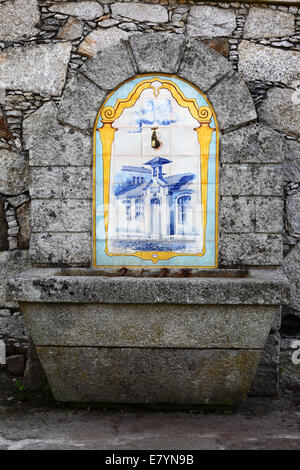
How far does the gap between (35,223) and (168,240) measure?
90 cm

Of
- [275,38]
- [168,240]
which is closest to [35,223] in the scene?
[168,240]

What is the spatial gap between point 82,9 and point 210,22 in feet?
2.94

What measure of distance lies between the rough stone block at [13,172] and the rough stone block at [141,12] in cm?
121

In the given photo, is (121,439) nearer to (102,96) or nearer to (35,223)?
(35,223)

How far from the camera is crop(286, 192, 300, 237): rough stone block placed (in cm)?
320

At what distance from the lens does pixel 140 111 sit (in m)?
3.13

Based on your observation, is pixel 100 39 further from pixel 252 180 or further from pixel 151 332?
pixel 151 332

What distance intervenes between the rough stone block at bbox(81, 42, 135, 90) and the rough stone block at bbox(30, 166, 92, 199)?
0.64 m

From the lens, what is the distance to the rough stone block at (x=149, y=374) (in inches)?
105

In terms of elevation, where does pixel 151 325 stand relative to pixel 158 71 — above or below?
below

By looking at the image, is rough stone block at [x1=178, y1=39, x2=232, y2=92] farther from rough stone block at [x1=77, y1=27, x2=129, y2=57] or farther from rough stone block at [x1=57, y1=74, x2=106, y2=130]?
rough stone block at [x1=57, y1=74, x2=106, y2=130]

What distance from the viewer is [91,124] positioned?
3053 millimetres

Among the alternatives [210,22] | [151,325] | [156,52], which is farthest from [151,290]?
[210,22]

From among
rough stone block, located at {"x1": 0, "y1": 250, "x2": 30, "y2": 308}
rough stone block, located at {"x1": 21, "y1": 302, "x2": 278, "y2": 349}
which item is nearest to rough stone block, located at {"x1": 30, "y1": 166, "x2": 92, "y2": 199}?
rough stone block, located at {"x1": 0, "y1": 250, "x2": 30, "y2": 308}
